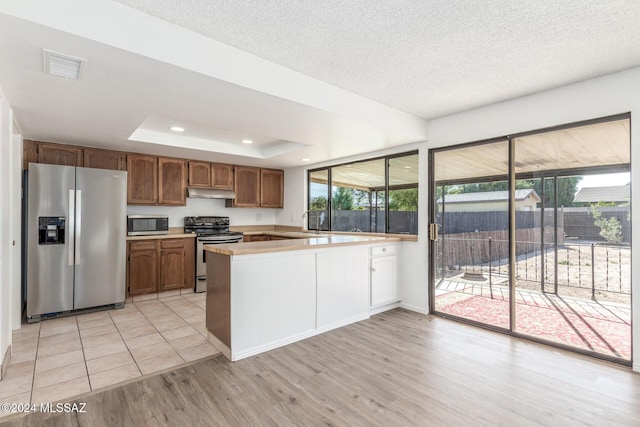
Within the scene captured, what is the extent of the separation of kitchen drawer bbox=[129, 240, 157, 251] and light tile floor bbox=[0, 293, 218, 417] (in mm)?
854

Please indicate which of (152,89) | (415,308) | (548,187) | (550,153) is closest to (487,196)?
(548,187)

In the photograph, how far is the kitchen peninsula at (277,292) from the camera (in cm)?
273

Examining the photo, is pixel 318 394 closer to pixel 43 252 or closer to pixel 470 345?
pixel 470 345

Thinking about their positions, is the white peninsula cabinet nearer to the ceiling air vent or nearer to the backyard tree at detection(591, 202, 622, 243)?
the backyard tree at detection(591, 202, 622, 243)

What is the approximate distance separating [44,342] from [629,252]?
5.31 meters

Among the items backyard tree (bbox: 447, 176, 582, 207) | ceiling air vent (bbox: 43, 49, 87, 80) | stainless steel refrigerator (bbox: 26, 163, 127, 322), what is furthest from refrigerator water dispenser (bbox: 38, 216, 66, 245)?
backyard tree (bbox: 447, 176, 582, 207)

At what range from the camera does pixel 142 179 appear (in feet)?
15.8

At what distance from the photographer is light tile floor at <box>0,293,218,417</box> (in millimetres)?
2312

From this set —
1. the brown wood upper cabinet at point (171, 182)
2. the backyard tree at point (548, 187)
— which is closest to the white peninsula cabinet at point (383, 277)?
the backyard tree at point (548, 187)

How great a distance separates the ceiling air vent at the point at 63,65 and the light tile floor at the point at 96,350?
216cm

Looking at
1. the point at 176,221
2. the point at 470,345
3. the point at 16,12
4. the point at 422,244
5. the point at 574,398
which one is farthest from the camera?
the point at 176,221

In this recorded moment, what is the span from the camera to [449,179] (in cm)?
385

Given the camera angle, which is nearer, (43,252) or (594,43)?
(594,43)

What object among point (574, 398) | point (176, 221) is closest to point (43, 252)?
point (176, 221)
